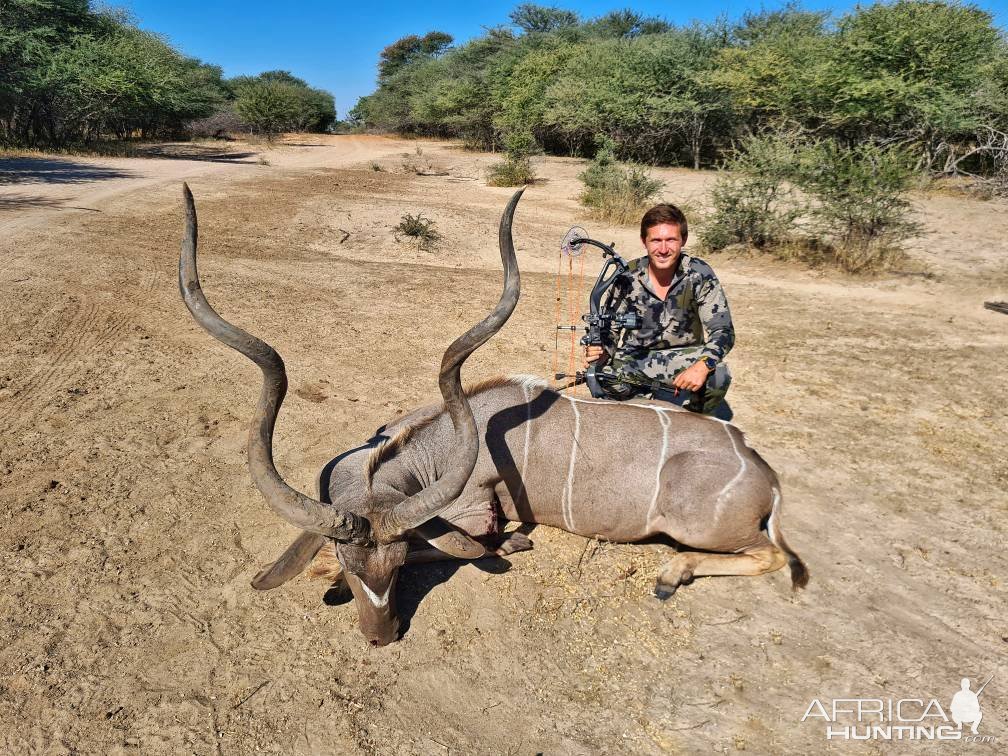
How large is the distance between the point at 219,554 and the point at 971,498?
484 centimetres

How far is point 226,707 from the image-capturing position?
267cm

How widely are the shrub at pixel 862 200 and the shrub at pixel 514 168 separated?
11126 millimetres

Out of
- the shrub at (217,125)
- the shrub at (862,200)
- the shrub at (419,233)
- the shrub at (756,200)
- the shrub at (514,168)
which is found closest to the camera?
the shrub at (862,200)

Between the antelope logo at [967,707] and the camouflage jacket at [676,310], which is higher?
the camouflage jacket at [676,310]

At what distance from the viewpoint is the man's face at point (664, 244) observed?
13.2 feet

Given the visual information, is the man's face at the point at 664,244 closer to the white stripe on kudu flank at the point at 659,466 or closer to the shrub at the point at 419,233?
the white stripe on kudu flank at the point at 659,466

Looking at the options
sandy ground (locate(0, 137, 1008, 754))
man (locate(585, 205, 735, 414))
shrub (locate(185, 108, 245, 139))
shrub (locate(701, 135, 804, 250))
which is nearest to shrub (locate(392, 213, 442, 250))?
sandy ground (locate(0, 137, 1008, 754))

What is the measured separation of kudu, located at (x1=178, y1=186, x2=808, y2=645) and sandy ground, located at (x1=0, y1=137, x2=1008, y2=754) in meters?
0.21

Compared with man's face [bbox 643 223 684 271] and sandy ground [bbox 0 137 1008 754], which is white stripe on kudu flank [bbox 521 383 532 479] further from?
man's face [bbox 643 223 684 271]

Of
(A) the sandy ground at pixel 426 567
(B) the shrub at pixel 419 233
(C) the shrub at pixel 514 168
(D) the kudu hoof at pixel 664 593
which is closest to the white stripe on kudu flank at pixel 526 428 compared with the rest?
(A) the sandy ground at pixel 426 567

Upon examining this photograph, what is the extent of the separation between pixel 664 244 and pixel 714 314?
585mm

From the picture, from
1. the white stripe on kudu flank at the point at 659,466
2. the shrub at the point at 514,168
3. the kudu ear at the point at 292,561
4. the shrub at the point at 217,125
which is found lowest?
the kudu ear at the point at 292,561

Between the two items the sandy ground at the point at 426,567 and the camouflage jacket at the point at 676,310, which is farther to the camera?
the camouflage jacket at the point at 676,310

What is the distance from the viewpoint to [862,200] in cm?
973
